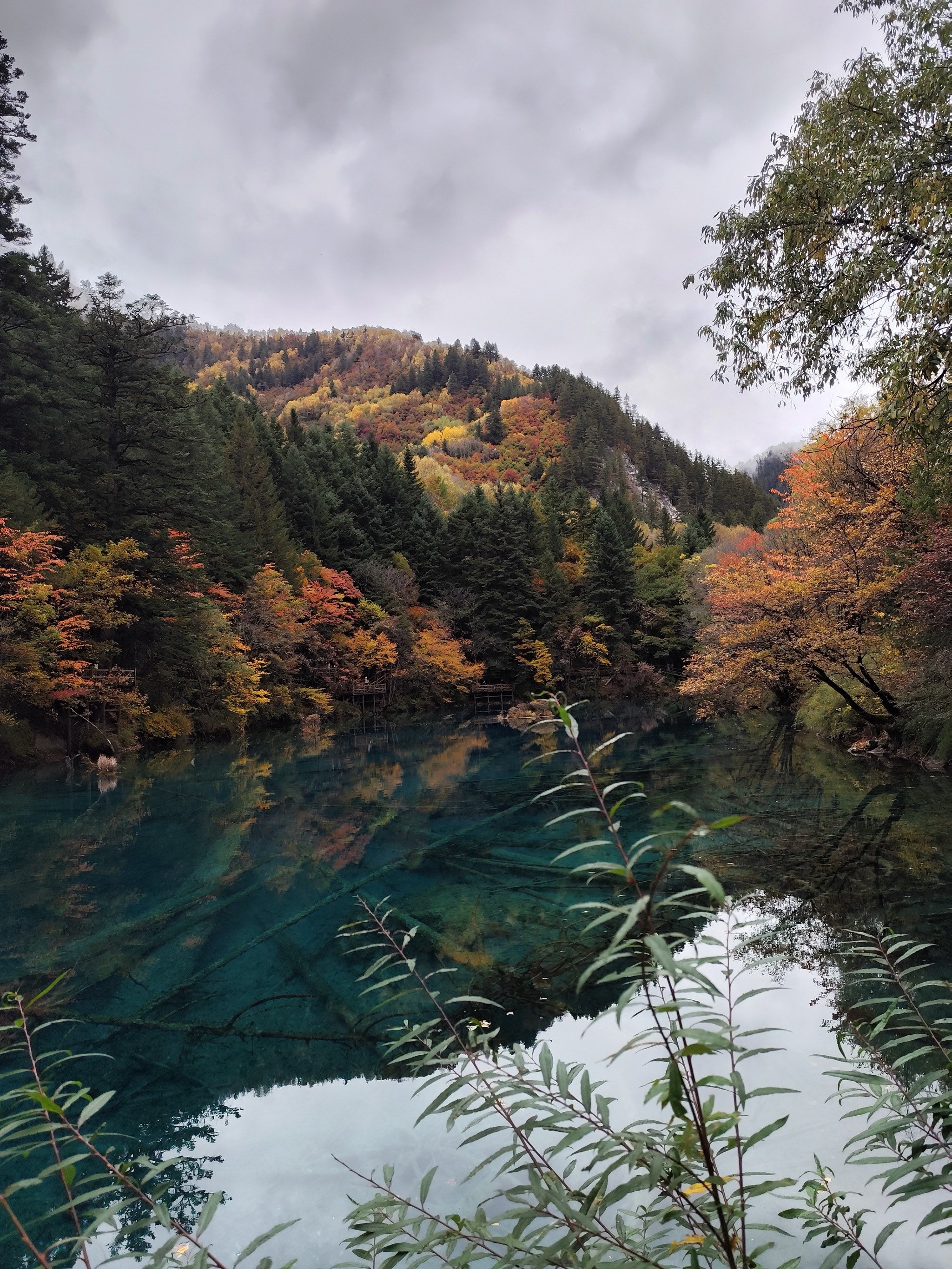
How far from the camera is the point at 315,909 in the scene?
22.6ft

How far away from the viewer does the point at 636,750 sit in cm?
1803

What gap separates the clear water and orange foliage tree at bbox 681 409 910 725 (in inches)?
75.6

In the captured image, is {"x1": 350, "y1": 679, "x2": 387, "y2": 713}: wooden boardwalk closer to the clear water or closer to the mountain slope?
the clear water

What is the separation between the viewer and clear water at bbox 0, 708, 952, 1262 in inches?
145

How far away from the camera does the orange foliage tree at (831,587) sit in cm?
1129

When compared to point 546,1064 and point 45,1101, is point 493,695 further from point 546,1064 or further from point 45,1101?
point 45,1101

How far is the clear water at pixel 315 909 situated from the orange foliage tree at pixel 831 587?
1920mm

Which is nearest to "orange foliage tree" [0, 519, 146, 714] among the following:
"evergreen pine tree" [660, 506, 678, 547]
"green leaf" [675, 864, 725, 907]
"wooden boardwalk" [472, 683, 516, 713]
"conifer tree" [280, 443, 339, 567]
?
"conifer tree" [280, 443, 339, 567]

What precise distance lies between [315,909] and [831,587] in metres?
9.87

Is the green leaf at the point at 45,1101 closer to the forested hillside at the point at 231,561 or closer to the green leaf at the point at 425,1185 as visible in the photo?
the green leaf at the point at 425,1185

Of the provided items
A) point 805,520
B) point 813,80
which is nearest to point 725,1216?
point 813,80

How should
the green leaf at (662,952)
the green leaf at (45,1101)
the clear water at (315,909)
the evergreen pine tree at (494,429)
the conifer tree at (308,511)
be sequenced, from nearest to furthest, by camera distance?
the green leaf at (662,952), the green leaf at (45,1101), the clear water at (315,909), the conifer tree at (308,511), the evergreen pine tree at (494,429)

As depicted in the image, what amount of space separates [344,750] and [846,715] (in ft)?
42.8

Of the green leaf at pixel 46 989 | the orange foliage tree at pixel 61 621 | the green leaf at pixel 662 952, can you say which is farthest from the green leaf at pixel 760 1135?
the orange foliage tree at pixel 61 621
